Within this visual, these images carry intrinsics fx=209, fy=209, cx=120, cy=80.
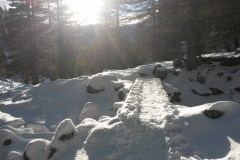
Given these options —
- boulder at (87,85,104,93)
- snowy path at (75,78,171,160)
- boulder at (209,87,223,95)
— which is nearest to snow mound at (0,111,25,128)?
boulder at (87,85,104,93)

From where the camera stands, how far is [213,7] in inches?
344

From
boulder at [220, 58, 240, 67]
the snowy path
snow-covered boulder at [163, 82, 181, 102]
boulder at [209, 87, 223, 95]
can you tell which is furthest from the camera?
boulder at [220, 58, 240, 67]

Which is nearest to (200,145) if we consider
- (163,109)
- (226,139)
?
(226,139)

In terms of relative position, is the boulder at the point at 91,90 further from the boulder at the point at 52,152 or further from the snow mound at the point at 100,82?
the boulder at the point at 52,152

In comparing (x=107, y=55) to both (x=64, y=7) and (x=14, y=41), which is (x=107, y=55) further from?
(x=14, y=41)

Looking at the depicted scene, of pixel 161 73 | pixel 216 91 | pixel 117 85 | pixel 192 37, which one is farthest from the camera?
pixel 161 73

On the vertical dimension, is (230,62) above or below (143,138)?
above

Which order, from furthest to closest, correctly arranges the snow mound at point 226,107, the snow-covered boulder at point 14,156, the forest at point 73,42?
the forest at point 73,42
the snow-covered boulder at point 14,156
the snow mound at point 226,107

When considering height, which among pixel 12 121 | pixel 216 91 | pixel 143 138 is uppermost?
pixel 143 138

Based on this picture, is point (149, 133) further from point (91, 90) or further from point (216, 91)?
point (91, 90)

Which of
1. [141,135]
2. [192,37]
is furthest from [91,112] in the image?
[192,37]

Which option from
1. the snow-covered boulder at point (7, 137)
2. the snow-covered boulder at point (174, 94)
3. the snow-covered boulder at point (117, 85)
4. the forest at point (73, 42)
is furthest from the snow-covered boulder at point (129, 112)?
the forest at point (73, 42)

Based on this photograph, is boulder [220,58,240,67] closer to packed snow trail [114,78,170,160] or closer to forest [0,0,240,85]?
forest [0,0,240,85]

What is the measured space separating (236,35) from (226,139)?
24.5 ft
